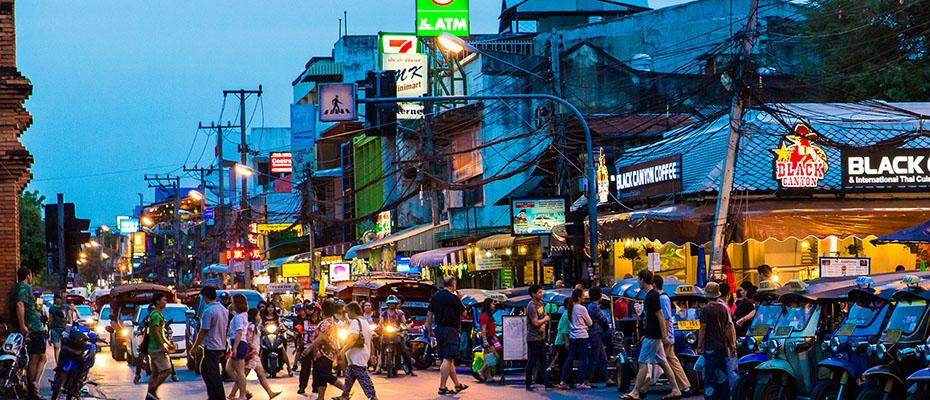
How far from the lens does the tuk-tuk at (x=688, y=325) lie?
19984 millimetres

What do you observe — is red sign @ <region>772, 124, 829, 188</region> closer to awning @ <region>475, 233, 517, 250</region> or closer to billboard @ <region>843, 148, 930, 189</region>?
billboard @ <region>843, 148, 930, 189</region>

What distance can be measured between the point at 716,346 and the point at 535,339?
201 inches

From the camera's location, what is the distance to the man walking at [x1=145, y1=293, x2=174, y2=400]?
66.1 feet

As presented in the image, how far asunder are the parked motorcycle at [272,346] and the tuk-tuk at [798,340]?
13362 millimetres

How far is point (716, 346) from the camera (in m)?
17.2

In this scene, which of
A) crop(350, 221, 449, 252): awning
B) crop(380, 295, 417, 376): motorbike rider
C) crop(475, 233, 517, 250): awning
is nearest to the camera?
crop(380, 295, 417, 376): motorbike rider

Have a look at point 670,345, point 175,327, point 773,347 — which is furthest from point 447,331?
point 175,327

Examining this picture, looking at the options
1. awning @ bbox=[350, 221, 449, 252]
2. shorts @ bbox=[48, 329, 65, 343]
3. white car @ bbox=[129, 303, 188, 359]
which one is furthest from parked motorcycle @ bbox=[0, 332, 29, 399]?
awning @ bbox=[350, 221, 449, 252]

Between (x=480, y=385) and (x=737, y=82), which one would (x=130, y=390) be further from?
(x=737, y=82)

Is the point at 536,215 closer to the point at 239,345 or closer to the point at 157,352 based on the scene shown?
the point at 157,352

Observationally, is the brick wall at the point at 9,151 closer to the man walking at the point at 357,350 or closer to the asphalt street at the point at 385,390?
the asphalt street at the point at 385,390

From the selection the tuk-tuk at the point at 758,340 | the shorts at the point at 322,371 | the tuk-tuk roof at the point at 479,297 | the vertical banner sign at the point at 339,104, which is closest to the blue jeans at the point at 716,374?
the tuk-tuk at the point at 758,340

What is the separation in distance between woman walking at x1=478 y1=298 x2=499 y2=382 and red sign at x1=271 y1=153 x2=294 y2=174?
6049 cm

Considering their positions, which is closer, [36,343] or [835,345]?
[835,345]
